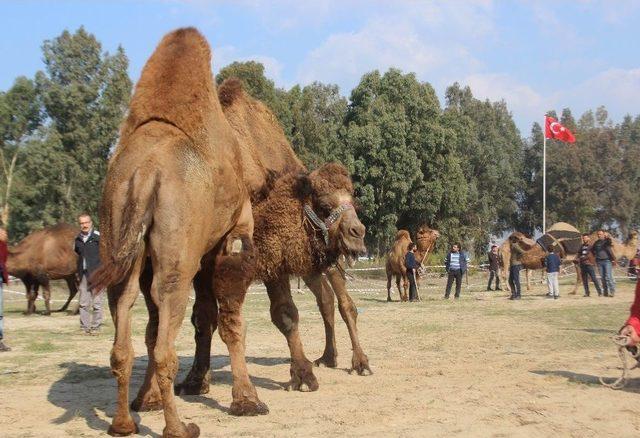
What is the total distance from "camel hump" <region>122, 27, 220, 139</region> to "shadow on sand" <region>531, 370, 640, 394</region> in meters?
5.00

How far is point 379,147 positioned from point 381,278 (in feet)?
39.0

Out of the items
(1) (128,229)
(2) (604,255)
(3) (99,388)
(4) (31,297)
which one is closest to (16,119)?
(4) (31,297)

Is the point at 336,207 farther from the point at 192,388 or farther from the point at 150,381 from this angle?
the point at 150,381

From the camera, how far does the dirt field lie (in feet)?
21.4

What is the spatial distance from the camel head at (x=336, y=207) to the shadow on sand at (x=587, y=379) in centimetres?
282

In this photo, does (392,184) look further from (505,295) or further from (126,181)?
(126,181)

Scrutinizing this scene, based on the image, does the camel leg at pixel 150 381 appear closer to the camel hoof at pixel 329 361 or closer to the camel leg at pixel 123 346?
the camel leg at pixel 123 346

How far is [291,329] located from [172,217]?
2876mm

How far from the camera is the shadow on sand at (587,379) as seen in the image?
811cm

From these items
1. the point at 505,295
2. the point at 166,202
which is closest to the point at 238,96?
the point at 166,202

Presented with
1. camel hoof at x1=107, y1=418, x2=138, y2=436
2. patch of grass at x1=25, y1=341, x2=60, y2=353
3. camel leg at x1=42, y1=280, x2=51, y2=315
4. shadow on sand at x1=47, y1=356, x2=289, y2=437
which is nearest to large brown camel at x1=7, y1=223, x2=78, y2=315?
camel leg at x1=42, y1=280, x2=51, y2=315

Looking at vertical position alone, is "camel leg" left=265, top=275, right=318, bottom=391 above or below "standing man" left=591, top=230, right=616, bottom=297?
below

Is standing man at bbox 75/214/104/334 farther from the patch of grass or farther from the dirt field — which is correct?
the patch of grass

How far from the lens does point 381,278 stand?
42250mm
